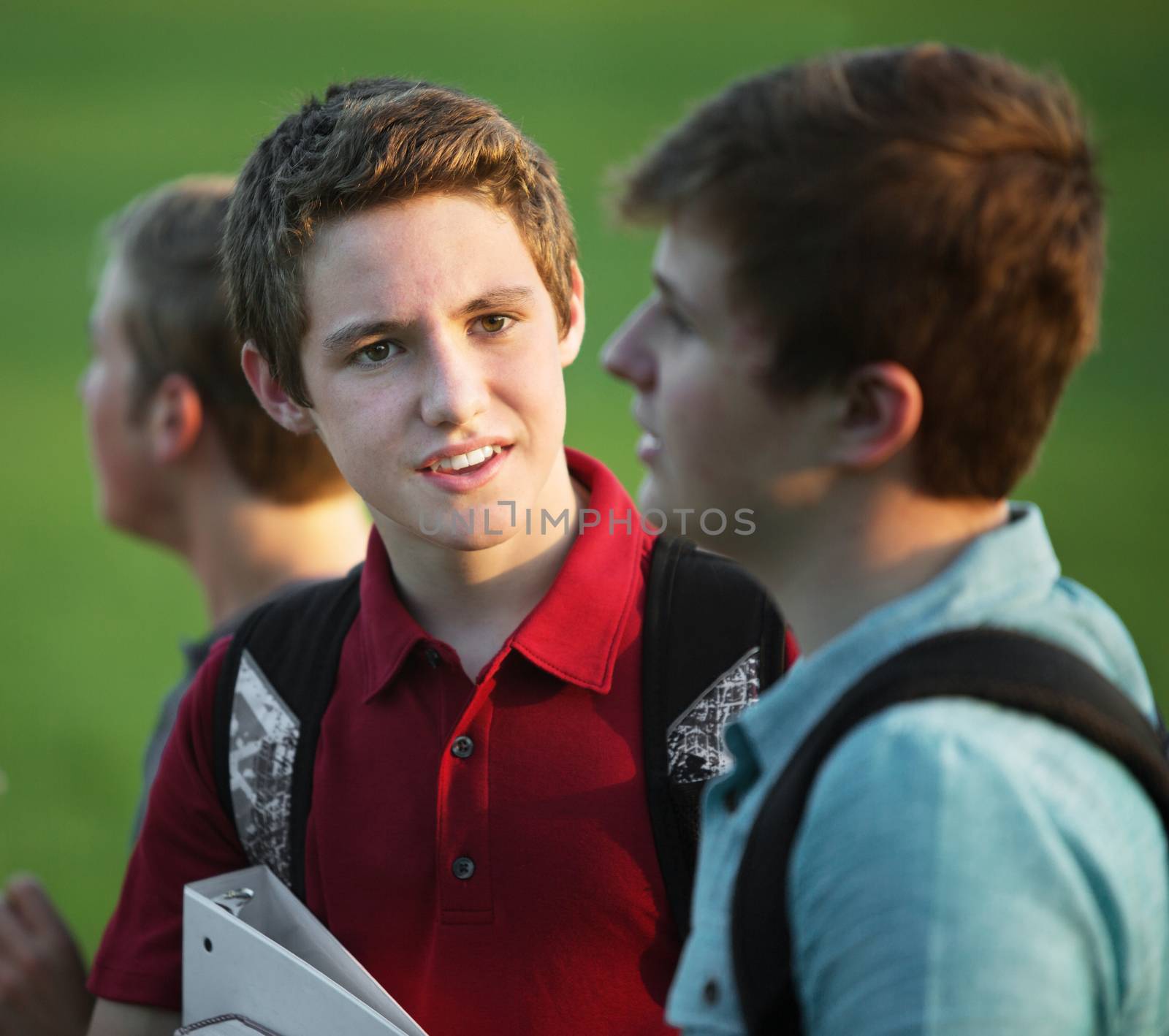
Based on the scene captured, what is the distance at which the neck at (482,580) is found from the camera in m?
1.88

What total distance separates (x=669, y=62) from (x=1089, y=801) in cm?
1014

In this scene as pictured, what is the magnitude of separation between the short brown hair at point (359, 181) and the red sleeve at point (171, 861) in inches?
19.9

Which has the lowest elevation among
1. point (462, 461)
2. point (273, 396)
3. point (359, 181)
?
point (462, 461)

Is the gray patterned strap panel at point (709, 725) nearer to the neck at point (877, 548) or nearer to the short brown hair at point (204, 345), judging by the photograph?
the neck at point (877, 548)

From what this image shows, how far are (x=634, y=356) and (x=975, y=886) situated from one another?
618mm

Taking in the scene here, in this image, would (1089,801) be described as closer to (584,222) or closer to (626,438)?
(626,438)

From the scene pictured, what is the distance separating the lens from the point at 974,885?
1.05 m

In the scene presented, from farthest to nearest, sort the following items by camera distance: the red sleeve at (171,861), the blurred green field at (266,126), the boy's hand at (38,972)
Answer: the blurred green field at (266,126)
the boy's hand at (38,972)
the red sleeve at (171,861)

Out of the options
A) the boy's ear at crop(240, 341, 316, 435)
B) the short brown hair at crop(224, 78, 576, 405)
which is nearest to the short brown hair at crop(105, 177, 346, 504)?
the boy's ear at crop(240, 341, 316, 435)

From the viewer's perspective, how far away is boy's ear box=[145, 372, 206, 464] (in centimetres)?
281

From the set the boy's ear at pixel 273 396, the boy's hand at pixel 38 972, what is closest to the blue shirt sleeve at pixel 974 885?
the boy's ear at pixel 273 396

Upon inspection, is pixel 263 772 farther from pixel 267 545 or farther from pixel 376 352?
pixel 267 545

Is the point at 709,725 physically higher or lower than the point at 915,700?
lower

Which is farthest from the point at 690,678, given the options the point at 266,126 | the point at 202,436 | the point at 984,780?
the point at 266,126
